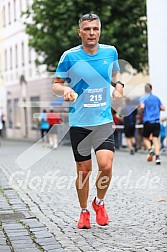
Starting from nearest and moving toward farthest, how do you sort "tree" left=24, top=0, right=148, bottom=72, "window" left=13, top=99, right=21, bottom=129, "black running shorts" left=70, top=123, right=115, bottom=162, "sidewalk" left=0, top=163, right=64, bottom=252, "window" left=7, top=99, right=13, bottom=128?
"sidewalk" left=0, top=163, right=64, bottom=252 < "black running shorts" left=70, top=123, right=115, bottom=162 < "tree" left=24, top=0, right=148, bottom=72 < "window" left=13, top=99, right=21, bottom=129 < "window" left=7, top=99, right=13, bottom=128

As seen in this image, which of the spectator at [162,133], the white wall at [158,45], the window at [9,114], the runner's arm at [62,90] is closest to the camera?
the runner's arm at [62,90]

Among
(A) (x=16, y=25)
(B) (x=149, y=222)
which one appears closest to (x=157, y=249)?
(B) (x=149, y=222)

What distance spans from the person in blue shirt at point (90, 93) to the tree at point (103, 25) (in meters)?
21.3

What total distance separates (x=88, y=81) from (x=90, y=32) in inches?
17.6

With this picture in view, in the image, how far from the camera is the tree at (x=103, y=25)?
28.0 meters

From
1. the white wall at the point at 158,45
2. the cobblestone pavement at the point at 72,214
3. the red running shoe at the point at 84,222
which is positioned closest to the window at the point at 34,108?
the white wall at the point at 158,45

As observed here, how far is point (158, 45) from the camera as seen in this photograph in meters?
21.5

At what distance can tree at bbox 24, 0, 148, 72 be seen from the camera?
91.7 feet

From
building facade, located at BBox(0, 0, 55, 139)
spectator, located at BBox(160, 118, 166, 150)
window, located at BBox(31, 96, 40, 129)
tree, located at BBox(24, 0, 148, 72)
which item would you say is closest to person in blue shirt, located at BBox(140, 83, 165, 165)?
spectator, located at BBox(160, 118, 166, 150)

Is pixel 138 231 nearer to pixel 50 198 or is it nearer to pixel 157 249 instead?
pixel 157 249

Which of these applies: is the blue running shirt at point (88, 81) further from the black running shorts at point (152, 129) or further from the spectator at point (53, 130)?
the spectator at point (53, 130)

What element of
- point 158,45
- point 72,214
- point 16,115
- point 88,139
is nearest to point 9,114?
point 16,115

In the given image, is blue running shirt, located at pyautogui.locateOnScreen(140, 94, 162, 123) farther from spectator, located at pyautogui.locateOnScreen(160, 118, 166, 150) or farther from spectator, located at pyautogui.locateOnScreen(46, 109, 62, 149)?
spectator, located at pyautogui.locateOnScreen(46, 109, 62, 149)

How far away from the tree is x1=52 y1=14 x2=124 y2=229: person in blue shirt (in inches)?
839
